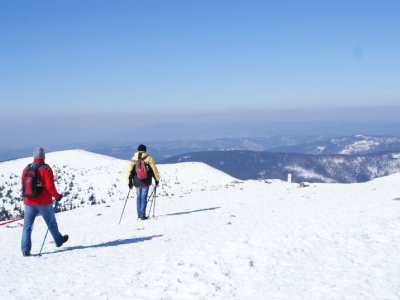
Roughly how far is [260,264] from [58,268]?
179 inches

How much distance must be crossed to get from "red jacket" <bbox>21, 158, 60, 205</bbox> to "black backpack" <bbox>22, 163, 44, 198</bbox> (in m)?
0.10

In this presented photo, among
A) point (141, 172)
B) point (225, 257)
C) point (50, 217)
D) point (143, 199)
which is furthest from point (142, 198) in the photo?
point (225, 257)

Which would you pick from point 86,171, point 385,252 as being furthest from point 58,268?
point 86,171

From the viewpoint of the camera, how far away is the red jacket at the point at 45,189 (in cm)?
996

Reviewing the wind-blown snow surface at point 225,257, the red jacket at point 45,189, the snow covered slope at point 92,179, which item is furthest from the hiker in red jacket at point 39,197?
the snow covered slope at point 92,179

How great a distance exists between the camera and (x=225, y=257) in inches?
355

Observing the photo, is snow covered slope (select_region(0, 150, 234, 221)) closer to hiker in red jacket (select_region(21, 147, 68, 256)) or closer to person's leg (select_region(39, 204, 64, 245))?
person's leg (select_region(39, 204, 64, 245))

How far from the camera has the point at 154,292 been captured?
23.2ft

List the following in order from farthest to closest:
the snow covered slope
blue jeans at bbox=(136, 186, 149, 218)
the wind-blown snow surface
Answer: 1. the snow covered slope
2. blue jeans at bbox=(136, 186, 149, 218)
3. the wind-blown snow surface

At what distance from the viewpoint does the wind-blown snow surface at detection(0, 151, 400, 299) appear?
23.6ft

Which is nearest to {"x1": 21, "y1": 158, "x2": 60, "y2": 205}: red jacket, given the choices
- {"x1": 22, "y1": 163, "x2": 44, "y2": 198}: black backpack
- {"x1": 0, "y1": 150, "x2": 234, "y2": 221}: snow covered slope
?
{"x1": 22, "y1": 163, "x2": 44, "y2": 198}: black backpack

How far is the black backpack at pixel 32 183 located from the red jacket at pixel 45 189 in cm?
10

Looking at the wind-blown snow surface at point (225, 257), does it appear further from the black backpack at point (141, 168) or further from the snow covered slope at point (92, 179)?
the snow covered slope at point (92, 179)

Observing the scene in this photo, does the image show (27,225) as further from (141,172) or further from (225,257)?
(141,172)
